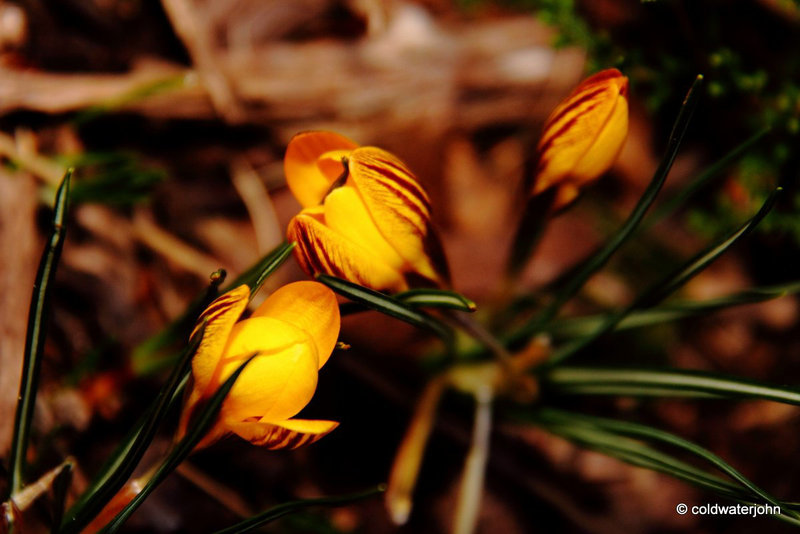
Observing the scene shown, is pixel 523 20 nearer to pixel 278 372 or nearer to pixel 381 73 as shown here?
pixel 381 73

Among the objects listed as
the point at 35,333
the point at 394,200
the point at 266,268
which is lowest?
the point at 35,333

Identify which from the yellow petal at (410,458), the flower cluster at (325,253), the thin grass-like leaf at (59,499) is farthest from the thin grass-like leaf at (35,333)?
the yellow petal at (410,458)

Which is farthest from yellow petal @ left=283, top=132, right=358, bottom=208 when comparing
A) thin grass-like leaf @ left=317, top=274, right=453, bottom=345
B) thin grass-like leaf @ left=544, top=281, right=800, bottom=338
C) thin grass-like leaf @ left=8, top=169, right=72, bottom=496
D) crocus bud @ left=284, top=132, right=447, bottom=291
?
thin grass-like leaf @ left=544, top=281, right=800, bottom=338

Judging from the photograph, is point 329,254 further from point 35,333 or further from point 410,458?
point 410,458

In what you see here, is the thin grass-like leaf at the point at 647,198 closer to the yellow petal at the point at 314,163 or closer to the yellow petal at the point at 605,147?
the yellow petal at the point at 605,147

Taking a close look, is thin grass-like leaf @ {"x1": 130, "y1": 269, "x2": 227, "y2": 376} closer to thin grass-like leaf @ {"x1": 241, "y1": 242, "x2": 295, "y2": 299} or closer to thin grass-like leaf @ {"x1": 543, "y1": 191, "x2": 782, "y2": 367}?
thin grass-like leaf @ {"x1": 241, "y1": 242, "x2": 295, "y2": 299}

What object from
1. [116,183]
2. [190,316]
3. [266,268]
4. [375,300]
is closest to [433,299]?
[375,300]
